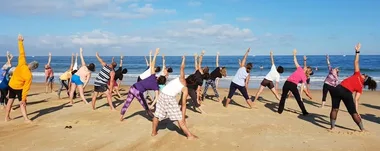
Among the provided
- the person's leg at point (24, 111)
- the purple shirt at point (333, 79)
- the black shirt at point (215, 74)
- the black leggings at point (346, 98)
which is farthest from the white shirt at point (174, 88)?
the purple shirt at point (333, 79)

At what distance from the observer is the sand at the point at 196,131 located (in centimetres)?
736

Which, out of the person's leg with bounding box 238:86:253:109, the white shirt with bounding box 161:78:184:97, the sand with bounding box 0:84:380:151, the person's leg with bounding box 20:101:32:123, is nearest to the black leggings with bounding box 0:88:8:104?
the sand with bounding box 0:84:380:151

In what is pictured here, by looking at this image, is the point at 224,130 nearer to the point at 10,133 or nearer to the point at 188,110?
the point at 188,110

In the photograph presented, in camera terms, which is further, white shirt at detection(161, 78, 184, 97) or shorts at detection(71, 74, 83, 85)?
shorts at detection(71, 74, 83, 85)

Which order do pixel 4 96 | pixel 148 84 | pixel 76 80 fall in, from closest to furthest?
1. pixel 148 84
2. pixel 4 96
3. pixel 76 80

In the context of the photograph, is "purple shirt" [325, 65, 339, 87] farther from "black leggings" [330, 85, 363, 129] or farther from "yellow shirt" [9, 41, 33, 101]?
"yellow shirt" [9, 41, 33, 101]

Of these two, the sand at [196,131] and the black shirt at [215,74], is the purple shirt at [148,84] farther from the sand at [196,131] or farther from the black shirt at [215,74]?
the black shirt at [215,74]

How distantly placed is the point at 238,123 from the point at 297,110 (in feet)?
11.3

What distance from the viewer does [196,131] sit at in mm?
8680

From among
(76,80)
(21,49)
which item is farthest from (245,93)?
(21,49)

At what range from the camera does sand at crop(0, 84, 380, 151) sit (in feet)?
24.1

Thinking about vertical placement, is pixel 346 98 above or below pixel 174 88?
below

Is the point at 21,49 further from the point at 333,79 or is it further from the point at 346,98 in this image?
the point at 333,79

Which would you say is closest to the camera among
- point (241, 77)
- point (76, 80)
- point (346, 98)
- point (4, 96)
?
point (346, 98)
